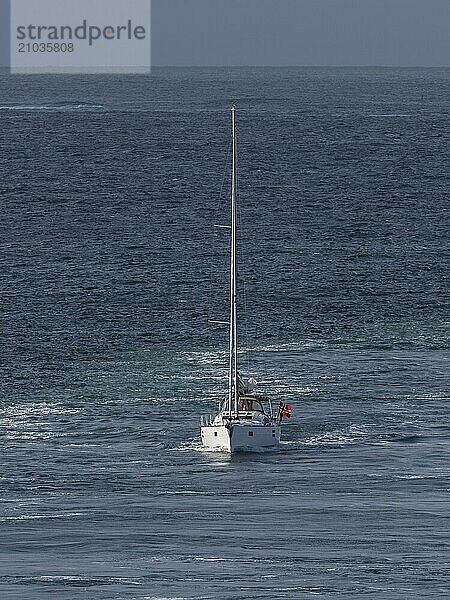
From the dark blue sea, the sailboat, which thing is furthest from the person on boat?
the dark blue sea

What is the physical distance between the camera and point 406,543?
7131 centimetres

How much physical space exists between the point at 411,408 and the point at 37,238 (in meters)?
77.4

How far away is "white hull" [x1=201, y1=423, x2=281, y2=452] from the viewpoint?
281 feet

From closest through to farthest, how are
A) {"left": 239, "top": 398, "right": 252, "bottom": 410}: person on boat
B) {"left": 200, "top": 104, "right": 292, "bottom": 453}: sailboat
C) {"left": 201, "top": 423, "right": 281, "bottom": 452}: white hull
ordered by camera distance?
{"left": 201, "top": 423, "right": 281, "bottom": 452}: white hull
{"left": 200, "top": 104, "right": 292, "bottom": 453}: sailboat
{"left": 239, "top": 398, "right": 252, "bottom": 410}: person on boat

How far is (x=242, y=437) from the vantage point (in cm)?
8588

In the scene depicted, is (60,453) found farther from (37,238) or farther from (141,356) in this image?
(37,238)

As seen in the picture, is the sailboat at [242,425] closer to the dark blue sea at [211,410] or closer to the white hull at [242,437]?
the white hull at [242,437]

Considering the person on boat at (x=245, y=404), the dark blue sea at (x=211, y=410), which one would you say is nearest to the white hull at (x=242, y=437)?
the dark blue sea at (x=211, y=410)

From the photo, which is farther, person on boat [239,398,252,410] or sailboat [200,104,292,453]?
person on boat [239,398,252,410]

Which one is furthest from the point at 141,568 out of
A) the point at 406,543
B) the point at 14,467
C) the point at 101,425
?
the point at 101,425

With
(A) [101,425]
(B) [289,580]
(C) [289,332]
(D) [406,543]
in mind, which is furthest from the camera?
(C) [289,332]

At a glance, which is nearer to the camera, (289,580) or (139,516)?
(289,580)

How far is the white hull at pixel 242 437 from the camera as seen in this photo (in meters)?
85.8

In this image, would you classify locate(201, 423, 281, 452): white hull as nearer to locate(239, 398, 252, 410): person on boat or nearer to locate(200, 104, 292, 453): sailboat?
locate(200, 104, 292, 453): sailboat
